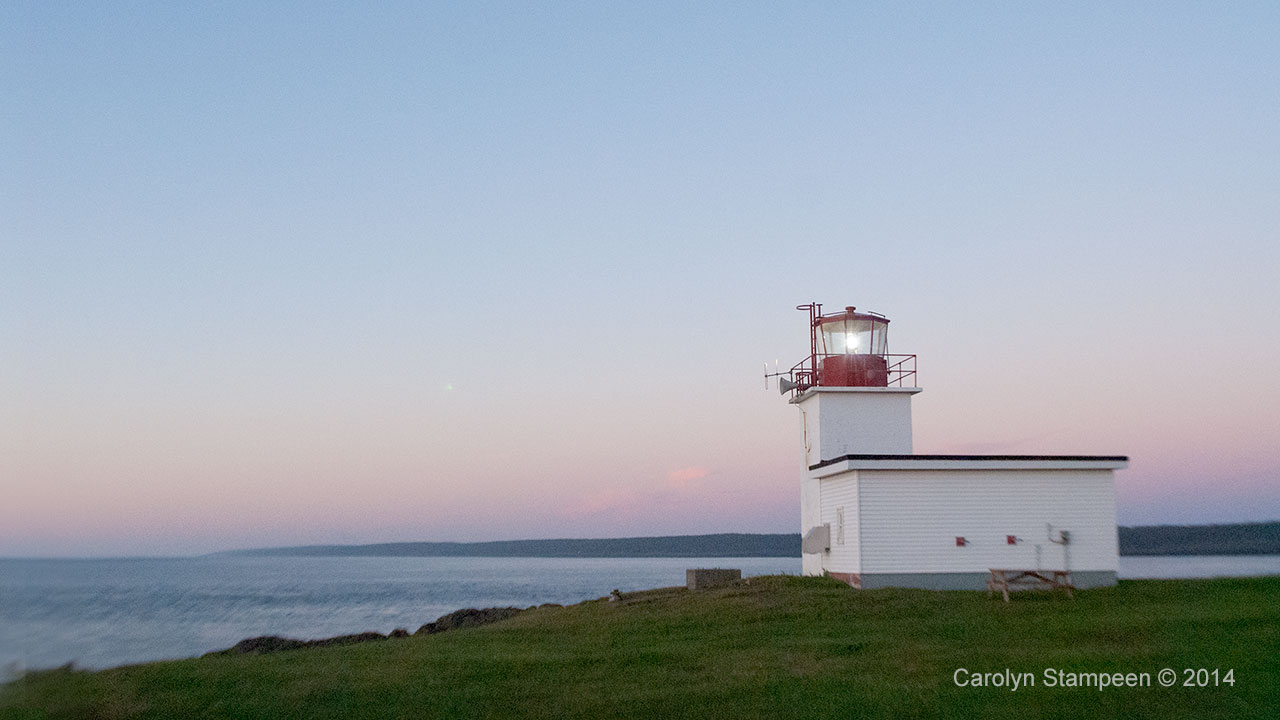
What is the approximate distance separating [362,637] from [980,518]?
15856mm

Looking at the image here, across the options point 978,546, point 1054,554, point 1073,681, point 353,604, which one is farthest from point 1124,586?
point 353,604

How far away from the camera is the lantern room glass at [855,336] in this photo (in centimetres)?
2784

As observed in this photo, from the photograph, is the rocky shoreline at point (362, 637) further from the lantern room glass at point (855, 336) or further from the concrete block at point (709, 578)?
the lantern room glass at point (855, 336)

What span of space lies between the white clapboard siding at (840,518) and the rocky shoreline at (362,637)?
26.3ft

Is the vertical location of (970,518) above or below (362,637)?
above

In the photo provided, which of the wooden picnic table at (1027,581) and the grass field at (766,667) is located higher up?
the wooden picnic table at (1027,581)

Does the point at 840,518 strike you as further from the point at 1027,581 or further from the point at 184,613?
the point at 184,613

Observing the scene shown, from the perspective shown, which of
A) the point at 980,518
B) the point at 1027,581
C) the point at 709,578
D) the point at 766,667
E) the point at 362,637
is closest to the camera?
the point at 766,667

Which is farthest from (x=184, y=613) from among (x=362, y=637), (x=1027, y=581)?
(x=1027, y=581)

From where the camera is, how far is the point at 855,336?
27859mm

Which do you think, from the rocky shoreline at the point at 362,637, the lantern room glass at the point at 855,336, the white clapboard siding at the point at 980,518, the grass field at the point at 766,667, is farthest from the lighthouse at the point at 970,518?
the rocky shoreline at the point at 362,637

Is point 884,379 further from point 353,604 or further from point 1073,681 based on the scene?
point 353,604

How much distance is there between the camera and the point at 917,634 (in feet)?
54.4

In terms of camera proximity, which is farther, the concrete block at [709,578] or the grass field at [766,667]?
the concrete block at [709,578]
